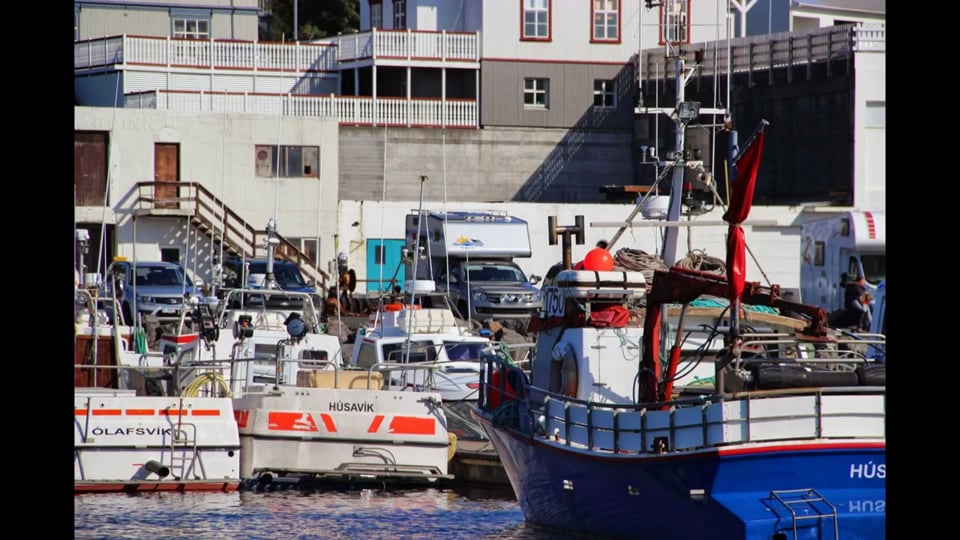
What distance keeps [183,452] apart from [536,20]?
105ft

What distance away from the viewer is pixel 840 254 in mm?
34094

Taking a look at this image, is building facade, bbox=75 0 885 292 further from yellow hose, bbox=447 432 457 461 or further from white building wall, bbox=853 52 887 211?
yellow hose, bbox=447 432 457 461

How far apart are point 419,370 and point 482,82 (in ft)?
87.3

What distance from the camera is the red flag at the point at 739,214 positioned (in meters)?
12.5

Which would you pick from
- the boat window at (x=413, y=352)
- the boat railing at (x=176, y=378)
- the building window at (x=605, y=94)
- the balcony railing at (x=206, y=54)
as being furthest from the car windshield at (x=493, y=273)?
the balcony railing at (x=206, y=54)

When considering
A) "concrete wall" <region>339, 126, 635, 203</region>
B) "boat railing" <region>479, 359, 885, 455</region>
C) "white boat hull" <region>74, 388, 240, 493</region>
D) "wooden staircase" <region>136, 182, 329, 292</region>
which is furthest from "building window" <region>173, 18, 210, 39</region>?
"boat railing" <region>479, 359, 885, 455</region>

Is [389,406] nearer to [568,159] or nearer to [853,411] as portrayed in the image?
[853,411]

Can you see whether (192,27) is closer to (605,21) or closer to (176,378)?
(605,21)

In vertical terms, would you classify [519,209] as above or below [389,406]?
above

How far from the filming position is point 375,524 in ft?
55.7

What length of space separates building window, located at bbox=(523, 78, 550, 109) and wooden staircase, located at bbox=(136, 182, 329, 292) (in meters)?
11.2

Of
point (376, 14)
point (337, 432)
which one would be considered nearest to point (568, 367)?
point (337, 432)

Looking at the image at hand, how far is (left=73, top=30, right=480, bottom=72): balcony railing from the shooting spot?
153 feet
